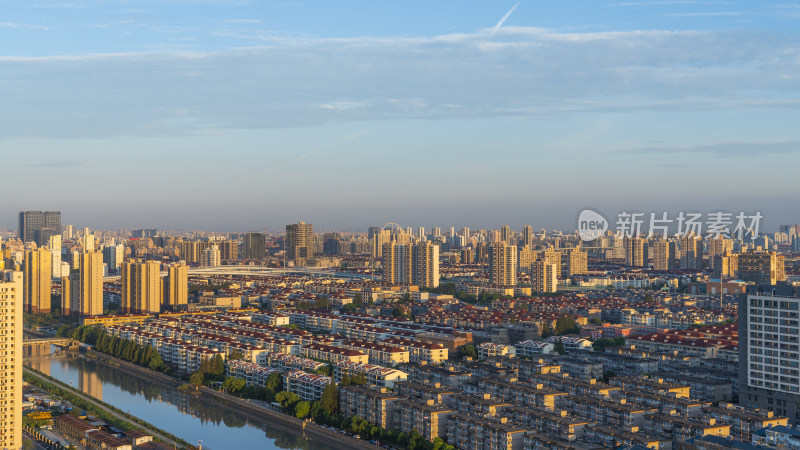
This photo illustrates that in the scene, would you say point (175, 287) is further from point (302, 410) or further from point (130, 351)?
point (302, 410)

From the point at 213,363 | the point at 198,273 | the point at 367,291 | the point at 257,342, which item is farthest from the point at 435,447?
the point at 198,273

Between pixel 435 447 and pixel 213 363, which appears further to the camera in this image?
pixel 213 363

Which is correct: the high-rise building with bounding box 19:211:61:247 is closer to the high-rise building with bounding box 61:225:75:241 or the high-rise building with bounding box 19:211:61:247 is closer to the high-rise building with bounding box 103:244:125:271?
the high-rise building with bounding box 61:225:75:241

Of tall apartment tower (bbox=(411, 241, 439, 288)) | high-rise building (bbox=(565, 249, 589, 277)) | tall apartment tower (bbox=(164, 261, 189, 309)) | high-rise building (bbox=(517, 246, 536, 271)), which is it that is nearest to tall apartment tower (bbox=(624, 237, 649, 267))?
high-rise building (bbox=(565, 249, 589, 277))

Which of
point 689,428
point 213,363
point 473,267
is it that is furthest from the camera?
point 473,267

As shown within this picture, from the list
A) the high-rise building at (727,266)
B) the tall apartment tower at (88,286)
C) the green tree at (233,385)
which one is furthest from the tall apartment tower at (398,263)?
the green tree at (233,385)

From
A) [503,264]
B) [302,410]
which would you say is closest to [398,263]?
[503,264]

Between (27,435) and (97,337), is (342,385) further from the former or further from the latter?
(97,337)
